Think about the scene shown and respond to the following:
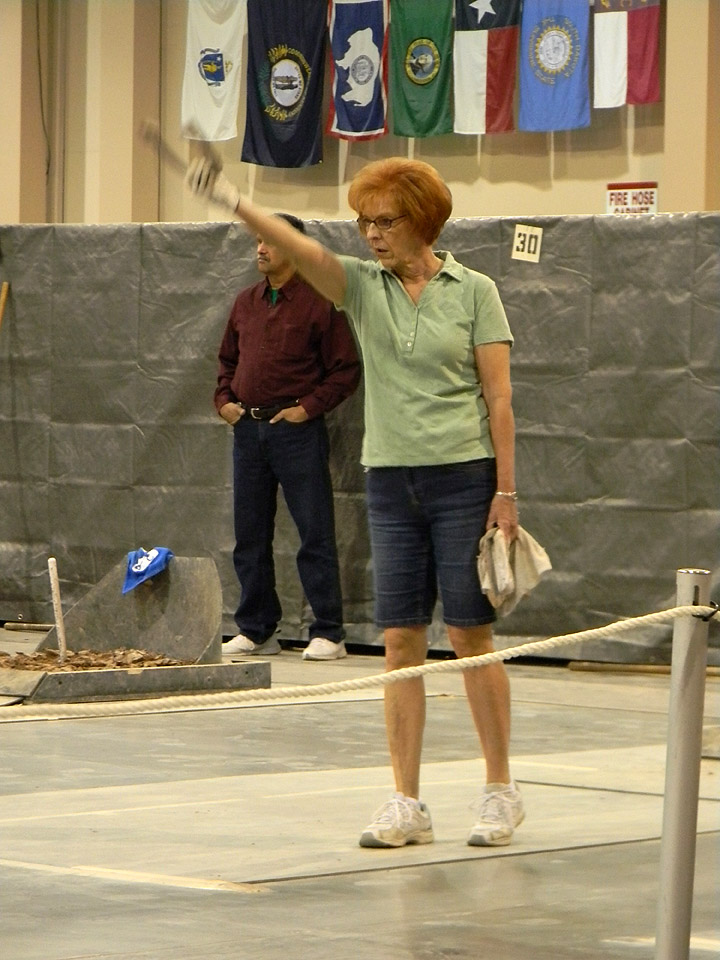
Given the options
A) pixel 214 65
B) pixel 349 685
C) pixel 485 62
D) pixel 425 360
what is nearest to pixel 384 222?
pixel 425 360

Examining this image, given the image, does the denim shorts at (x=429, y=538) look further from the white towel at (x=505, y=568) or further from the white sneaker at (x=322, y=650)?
the white sneaker at (x=322, y=650)

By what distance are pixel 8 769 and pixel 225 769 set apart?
713 mm

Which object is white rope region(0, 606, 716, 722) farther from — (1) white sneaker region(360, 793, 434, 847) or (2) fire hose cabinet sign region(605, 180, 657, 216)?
(2) fire hose cabinet sign region(605, 180, 657, 216)

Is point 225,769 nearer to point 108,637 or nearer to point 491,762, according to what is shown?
point 491,762

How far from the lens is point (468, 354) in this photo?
16.1 feet

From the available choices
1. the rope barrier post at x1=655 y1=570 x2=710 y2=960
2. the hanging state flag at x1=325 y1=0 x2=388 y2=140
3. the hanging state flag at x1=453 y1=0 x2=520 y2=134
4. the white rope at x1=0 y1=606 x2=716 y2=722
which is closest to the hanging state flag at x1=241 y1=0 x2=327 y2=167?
the hanging state flag at x1=325 y1=0 x2=388 y2=140

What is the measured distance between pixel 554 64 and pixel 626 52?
0.55 meters

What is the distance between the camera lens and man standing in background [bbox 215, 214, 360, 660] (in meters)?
9.37

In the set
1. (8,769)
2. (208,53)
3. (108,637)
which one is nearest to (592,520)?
(108,637)

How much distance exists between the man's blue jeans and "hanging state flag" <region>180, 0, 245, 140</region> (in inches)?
243

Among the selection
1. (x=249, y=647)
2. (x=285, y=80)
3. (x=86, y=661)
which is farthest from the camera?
(x=285, y=80)

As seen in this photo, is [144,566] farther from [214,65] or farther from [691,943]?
[214,65]

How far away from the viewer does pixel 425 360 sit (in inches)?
192

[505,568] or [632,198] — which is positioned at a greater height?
[632,198]
